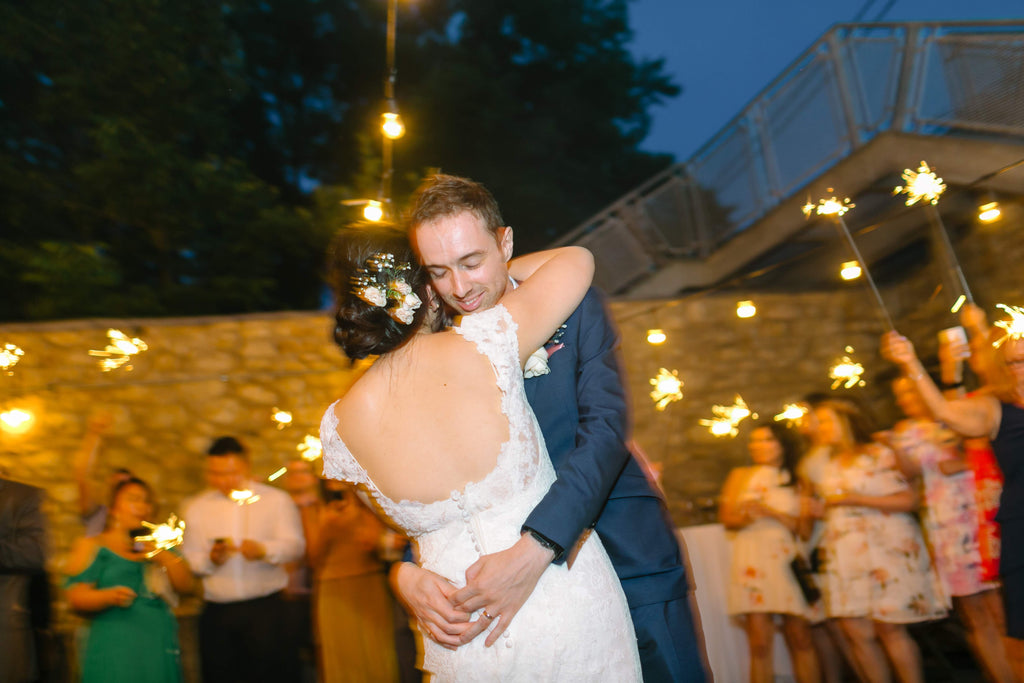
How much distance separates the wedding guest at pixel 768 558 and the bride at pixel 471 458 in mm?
2948

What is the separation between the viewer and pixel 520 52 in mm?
13938

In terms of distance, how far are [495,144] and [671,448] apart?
23.8 ft

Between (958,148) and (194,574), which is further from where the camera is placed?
(958,148)

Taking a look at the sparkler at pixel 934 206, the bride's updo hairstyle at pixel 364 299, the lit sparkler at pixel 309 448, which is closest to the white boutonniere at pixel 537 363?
the bride's updo hairstyle at pixel 364 299

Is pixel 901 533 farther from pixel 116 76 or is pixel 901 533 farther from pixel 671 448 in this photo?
pixel 116 76

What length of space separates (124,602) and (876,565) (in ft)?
12.1

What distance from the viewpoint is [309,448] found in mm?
5750

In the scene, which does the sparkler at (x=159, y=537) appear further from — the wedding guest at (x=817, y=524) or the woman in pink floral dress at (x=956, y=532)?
the woman in pink floral dress at (x=956, y=532)

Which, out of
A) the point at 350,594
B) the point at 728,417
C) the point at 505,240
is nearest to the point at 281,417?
the point at 350,594

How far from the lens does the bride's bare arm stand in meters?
1.56

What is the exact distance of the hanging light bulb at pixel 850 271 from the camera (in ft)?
22.5

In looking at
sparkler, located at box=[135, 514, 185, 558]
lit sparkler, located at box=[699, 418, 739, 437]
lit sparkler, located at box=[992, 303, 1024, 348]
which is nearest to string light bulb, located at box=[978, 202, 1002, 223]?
lit sparkler, located at box=[992, 303, 1024, 348]

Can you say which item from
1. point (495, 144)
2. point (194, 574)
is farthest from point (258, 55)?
point (194, 574)

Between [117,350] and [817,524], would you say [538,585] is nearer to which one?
[817,524]
